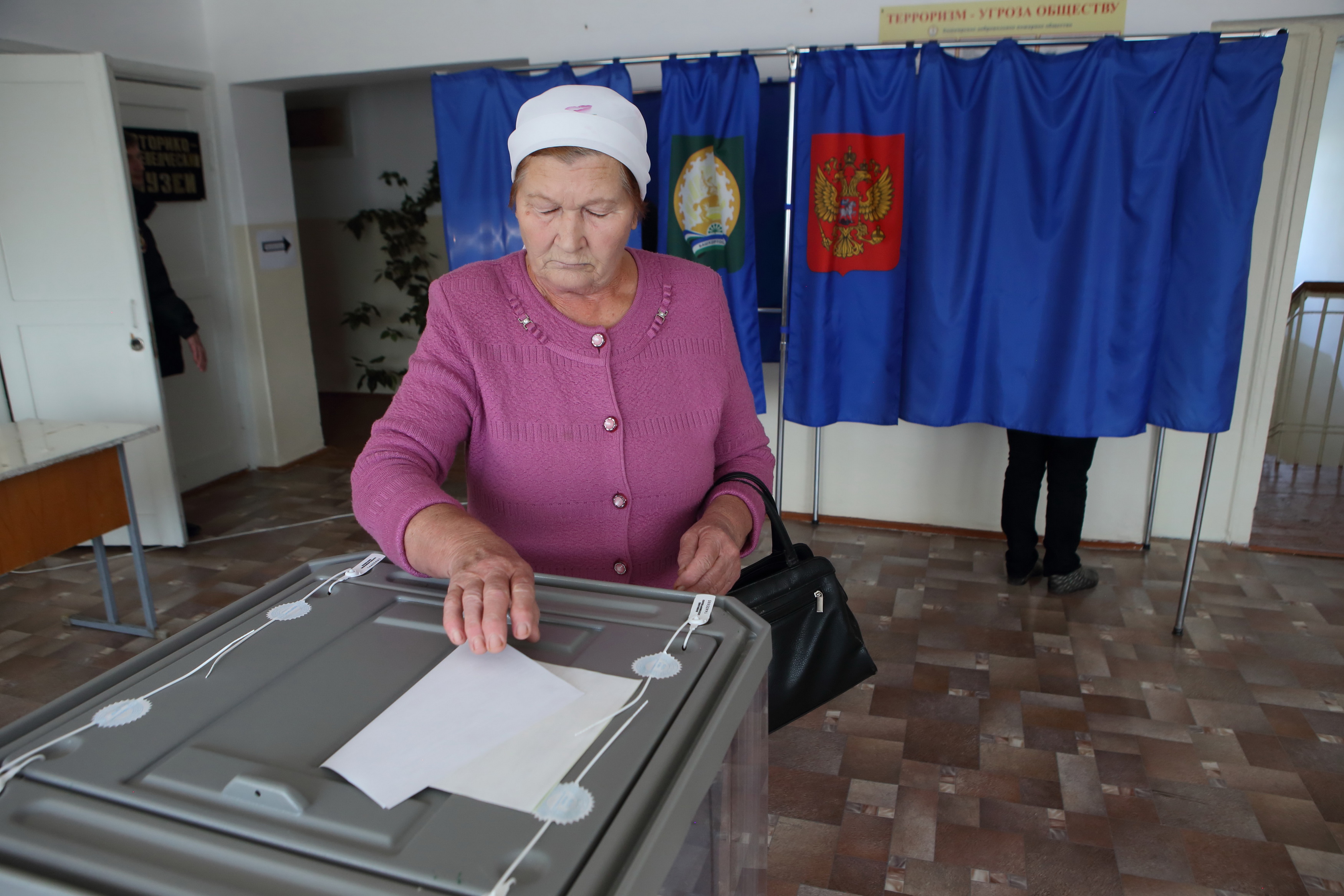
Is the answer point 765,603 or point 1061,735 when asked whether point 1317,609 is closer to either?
point 1061,735

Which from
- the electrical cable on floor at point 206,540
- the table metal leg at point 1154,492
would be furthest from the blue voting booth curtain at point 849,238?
the electrical cable on floor at point 206,540

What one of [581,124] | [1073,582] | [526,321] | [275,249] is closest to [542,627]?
[526,321]

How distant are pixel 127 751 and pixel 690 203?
2.74 meters

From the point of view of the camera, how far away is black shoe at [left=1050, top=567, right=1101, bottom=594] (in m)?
3.19

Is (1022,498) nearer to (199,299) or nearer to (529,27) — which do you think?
(529,27)

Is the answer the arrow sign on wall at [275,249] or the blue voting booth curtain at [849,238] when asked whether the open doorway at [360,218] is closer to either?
the arrow sign on wall at [275,249]

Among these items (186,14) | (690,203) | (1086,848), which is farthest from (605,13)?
(1086,848)

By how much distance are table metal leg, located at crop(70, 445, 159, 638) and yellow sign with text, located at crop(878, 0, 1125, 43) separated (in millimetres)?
3119

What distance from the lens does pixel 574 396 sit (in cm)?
112

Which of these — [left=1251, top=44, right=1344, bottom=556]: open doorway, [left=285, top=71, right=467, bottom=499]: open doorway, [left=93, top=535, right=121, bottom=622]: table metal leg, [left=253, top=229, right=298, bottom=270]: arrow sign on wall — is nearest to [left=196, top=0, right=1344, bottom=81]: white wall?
[left=253, top=229, right=298, bottom=270]: arrow sign on wall

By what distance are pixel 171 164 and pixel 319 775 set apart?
441 cm

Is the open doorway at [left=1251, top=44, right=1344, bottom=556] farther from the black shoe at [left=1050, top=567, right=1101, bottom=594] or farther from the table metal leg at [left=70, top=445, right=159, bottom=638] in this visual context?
the table metal leg at [left=70, top=445, right=159, bottom=638]

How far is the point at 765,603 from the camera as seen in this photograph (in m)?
1.25

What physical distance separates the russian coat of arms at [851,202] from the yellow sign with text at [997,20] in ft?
1.68
